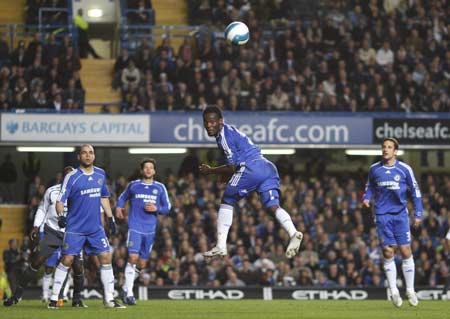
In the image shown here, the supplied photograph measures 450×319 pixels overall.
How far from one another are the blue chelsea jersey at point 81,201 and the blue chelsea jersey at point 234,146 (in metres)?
1.93

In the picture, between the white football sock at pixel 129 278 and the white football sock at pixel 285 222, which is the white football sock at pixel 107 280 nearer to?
the white football sock at pixel 129 278

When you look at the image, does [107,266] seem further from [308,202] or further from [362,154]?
[362,154]

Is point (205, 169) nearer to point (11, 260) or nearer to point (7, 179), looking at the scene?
point (11, 260)

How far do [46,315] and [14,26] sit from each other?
17.8 metres

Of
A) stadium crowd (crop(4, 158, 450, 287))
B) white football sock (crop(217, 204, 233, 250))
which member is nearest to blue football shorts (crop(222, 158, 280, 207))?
white football sock (crop(217, 204, 233, 250))

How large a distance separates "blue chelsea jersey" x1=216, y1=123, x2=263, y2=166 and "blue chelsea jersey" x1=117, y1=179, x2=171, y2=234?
401cm

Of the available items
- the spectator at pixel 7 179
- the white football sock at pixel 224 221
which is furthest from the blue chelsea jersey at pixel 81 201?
the spectator at pixel 7 179

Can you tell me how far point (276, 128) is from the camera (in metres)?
28.3

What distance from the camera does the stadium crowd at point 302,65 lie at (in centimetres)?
2872

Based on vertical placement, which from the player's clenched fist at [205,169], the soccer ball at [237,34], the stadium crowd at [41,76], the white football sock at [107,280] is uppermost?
the stadium crowd at [41,76]

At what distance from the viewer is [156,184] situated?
60.4 ft

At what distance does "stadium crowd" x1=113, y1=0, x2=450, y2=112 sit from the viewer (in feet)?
94.2

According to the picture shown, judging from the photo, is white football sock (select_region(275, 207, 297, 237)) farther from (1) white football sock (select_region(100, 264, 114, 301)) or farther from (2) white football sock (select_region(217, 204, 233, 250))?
(1) white football sock (select_region(100, 264, 114, 301))

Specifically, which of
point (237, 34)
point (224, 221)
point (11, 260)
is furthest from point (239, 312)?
point (11, 260)
